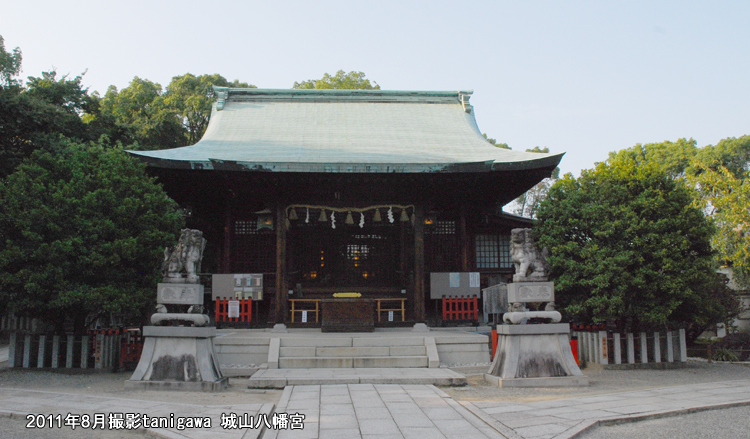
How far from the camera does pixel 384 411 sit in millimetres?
6852

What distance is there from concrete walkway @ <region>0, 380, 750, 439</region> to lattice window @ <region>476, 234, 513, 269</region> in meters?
9.86

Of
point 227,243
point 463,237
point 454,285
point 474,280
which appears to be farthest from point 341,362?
point 463,237

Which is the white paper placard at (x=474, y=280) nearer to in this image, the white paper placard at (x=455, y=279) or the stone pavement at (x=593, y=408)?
the white paper placard at (x=455, y=279)

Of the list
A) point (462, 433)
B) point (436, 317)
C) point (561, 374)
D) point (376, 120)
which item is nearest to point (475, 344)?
point (561, 374)

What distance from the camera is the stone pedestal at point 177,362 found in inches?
351

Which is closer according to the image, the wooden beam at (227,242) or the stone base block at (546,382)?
the stone base block at (546,382)

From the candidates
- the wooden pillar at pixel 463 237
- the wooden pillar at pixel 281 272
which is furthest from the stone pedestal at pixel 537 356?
the wooden pillar at pixel 463 237

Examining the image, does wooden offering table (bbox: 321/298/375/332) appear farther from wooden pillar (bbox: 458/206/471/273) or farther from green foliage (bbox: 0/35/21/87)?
green foliage (bbox: 0/35/21/87)

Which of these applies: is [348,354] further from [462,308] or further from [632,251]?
[632,251]

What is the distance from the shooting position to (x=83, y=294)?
401 inches

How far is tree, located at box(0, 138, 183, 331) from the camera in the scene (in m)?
10.1

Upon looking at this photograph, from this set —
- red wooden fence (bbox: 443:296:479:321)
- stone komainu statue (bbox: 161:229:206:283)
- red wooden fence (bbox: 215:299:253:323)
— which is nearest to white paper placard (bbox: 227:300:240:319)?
red wooden fence (bbox: 215:299:253:323)

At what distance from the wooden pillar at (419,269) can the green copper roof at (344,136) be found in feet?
5.72

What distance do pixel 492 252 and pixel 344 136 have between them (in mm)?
6614
